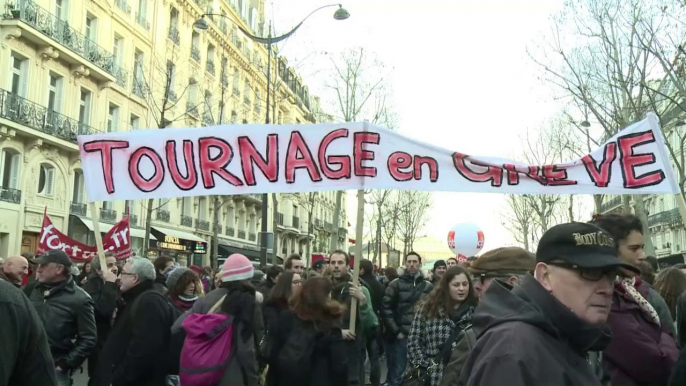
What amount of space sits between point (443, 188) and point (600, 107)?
60.3 ft

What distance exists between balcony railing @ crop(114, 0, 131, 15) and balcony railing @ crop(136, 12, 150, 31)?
2.38 ft

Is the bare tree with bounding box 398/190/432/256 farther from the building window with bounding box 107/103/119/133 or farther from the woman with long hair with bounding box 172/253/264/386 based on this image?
the woman with long hair with bounding box 172/253/264/386

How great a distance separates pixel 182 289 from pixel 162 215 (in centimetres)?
2541

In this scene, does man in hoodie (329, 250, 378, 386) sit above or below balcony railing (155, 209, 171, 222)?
below

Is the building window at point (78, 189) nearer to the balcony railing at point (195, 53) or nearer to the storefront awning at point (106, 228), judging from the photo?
the storefront awning at point (106, 228)

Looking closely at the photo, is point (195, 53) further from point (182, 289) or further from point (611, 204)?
point (611, 204)

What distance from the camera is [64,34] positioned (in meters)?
22.8

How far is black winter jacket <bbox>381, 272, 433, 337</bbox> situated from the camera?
9.21 m

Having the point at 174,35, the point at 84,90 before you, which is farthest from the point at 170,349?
the point at 174,35

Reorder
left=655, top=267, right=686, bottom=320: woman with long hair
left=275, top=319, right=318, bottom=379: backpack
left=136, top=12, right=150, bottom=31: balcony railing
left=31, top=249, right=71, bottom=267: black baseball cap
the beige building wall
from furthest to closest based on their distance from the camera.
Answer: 1. left=136, top=12, right=150, bottom=31: balcony railing
2. the beige building wall
3. left=31, top=249, right=71, bottom=267: black baseball cap
4. left=655, top=267, right=686, bottom=320: woman with long hair
5. left=275, top=319, right=318, bottom=379: backpack

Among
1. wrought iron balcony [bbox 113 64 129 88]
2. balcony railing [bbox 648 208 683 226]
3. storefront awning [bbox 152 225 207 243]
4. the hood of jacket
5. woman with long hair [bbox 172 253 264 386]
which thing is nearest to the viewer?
the hood of jacket

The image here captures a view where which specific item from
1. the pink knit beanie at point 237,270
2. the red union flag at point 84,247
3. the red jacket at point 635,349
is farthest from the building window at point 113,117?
the red jacket at point 635,349

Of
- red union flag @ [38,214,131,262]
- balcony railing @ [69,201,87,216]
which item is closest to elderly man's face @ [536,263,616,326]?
red union flag @ [38,214,131,262]

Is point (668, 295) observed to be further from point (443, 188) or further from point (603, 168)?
point (443, 188)
